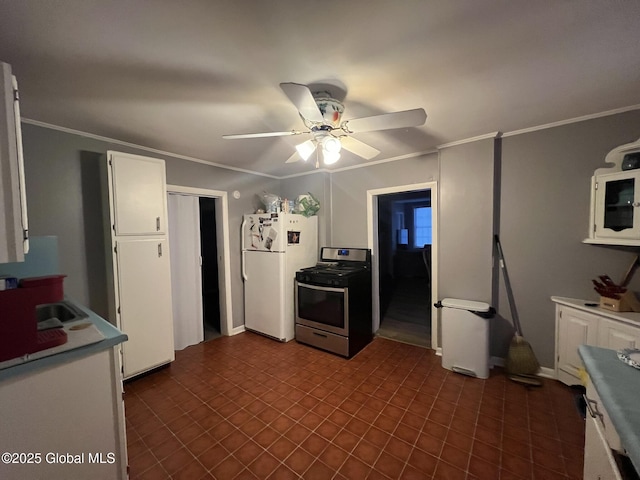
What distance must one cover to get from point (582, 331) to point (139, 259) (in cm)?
393

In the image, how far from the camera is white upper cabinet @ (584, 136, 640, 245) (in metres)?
1.78

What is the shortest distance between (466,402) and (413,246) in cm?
525

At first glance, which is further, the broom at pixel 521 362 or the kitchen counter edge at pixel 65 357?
the broom at pixel 521 362

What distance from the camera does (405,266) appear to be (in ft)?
22.6

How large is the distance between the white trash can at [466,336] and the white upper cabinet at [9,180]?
298 cm

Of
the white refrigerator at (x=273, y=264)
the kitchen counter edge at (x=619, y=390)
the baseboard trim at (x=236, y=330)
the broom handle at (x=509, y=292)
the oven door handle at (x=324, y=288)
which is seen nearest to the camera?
the kitchen counter edge at (x=619, y=390)

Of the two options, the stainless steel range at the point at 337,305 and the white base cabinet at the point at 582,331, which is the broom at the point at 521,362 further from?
the stainless steel range at the point at 337,305

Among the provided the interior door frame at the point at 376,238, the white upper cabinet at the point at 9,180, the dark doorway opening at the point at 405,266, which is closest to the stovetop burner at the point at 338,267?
the interior door frame at the point at 376,238

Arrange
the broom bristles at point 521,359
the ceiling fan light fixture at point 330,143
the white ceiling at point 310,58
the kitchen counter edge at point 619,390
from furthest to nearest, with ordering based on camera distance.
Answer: the broom bristles at point 521,359 < the ceiling fan light fixture at point 330,143 < the white ceiling at point 310,58 < the kitchen counter edge at point 619,390

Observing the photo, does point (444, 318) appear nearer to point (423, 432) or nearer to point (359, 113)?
point (423, 432)

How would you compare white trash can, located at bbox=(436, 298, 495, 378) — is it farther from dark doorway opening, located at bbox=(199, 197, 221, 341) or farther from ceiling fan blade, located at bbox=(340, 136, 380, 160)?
dark doorway opening, located at bbox=(199, 197, 221, 341)

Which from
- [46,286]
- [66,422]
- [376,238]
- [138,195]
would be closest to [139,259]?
[138,195]

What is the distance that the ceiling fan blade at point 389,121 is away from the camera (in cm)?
139

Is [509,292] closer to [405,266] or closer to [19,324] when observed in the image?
[19,324]
